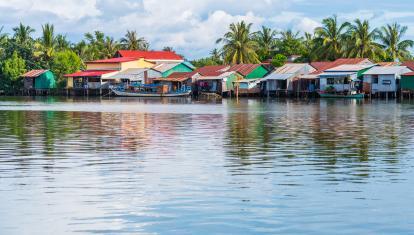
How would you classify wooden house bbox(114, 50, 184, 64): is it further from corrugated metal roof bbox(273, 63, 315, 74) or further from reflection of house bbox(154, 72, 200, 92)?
corrugated metal roof bbox(273, 63, 315, 74)

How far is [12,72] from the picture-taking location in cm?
9694

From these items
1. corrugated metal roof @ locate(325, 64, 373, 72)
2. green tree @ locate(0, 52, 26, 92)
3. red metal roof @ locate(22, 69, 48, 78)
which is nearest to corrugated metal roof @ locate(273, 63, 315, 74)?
corrugated metal roof @ locate(325, 64, 373, 72)

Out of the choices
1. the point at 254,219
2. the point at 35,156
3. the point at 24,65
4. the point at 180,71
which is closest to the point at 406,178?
the point at 254,219

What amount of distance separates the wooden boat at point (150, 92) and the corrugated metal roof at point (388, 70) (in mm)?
22062

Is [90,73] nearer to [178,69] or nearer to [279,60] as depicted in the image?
[178,69]

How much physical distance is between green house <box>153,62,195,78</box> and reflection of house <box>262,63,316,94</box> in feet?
40.3

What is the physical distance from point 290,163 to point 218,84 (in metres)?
68.1

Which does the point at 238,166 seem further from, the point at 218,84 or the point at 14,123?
the point at 218,84

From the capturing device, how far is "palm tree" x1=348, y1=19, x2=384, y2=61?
253ft

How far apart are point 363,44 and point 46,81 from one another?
135ft

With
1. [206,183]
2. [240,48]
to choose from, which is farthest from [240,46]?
[206,183]

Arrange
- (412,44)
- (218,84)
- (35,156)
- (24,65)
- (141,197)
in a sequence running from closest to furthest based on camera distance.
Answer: (141,197)
(35,156)
(412,44)
(218,84)
(24,65)

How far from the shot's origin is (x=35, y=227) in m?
10.5

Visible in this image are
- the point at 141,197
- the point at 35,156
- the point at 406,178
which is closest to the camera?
the point at 141,197
